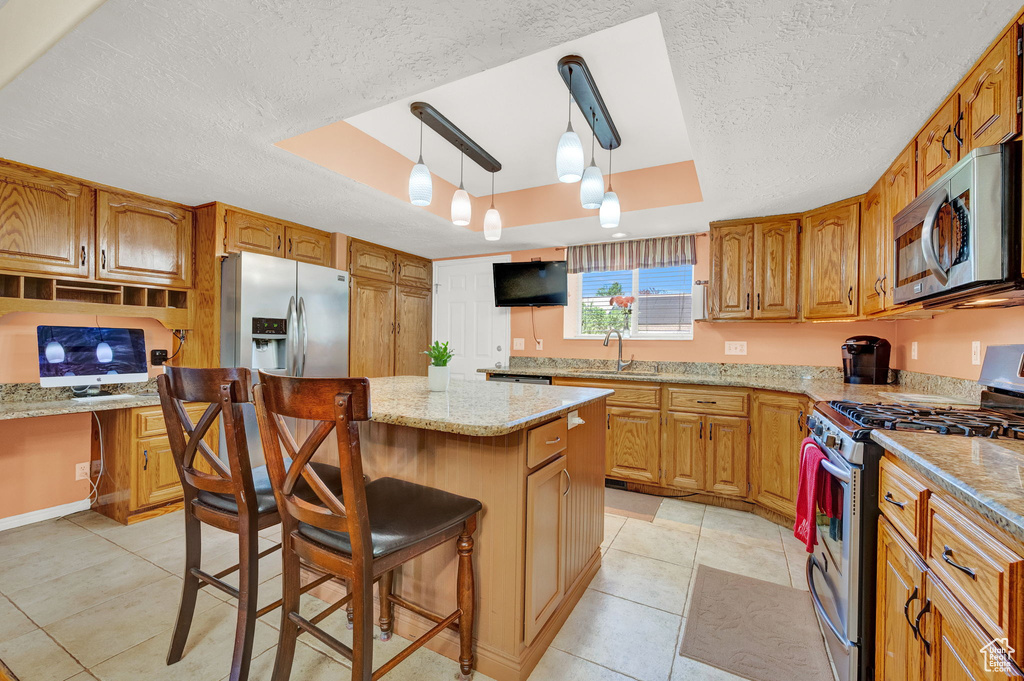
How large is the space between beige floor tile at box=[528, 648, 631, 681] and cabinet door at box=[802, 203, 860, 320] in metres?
2.67

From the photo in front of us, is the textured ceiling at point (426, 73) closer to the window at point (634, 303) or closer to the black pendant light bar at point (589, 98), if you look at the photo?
the black pendant light bar at point (589, 98)

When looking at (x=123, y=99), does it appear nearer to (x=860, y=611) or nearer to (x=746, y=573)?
(x=860, y=611)

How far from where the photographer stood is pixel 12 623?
5.85ft

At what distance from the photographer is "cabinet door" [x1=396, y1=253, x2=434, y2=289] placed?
189 inches

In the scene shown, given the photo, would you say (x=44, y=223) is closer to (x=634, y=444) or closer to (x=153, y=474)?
(x=153, y=474)

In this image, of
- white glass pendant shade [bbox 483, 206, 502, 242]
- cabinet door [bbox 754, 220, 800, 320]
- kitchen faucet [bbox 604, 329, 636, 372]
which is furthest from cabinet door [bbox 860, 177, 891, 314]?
white glass pendant shade [bbox 483, 206, 502, 242]

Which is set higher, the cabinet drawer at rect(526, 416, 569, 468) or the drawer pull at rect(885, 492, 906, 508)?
the cabinet drawer at rect(526, 416, 569, 468)

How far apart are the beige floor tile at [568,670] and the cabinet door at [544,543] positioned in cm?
12

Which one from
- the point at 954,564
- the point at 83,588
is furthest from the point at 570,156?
the point at 83,588

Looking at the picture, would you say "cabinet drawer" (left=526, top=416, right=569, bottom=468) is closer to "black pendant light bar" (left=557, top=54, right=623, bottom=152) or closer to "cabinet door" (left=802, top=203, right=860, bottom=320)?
"black pendant light bar" (left=557, top=54, right=623, bottom=152)

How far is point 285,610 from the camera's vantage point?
1295 millimetres

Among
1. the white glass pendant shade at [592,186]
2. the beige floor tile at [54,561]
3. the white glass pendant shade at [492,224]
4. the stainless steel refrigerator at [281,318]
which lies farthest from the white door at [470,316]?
the beige floor tile at [54,561]

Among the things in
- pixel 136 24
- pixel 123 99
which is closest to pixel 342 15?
pixel 136 24

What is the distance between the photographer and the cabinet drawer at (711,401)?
3152mm
